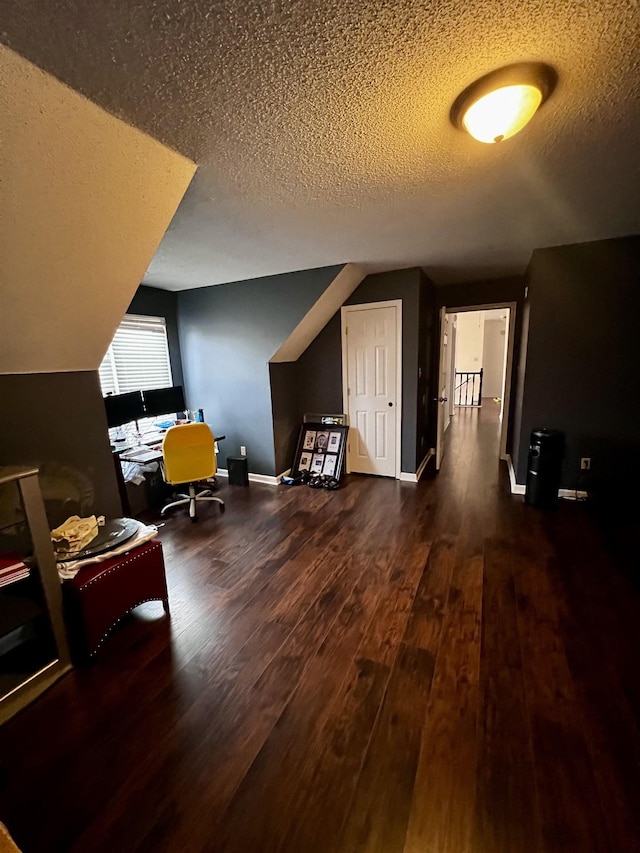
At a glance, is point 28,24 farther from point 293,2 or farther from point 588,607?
point 588,607

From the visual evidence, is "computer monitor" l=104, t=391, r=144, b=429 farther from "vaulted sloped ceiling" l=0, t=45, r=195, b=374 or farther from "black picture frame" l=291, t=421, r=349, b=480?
"black picture frame" l=291, t=421, r=349, b=480

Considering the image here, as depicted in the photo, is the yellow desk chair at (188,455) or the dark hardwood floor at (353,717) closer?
the dark hardwood floor at (353,717)

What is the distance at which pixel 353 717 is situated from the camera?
1.41m

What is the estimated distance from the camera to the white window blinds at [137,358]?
3.76 meters

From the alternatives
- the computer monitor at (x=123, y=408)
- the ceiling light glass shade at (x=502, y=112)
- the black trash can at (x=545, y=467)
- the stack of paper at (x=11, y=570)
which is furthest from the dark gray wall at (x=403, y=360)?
the stack of paper at (x=11, y=570)

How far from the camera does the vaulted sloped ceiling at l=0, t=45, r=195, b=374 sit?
1151mm

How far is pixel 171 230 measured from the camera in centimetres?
241

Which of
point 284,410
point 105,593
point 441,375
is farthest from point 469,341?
point 105,593

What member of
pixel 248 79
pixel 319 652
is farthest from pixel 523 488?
pixel 248 79

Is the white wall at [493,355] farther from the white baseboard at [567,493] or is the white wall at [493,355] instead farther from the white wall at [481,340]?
the white baseboard at [567,493]

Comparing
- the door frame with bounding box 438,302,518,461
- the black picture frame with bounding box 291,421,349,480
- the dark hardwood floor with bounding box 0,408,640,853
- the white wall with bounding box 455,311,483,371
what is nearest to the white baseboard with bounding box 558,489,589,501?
the dark hardwood floor with bounding box 0,408,640,853

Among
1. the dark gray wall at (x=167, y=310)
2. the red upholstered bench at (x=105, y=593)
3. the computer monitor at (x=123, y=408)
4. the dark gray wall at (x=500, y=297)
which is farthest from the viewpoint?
the dark gray wall at (x=500, y=297)

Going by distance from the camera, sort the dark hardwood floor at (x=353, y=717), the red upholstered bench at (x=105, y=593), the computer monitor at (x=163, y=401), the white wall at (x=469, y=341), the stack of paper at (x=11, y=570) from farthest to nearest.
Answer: the white wall at (x=469, y=341), the computer monitor at (x=163, y=401), the red upholstered bench at (x=105, y=593), the stack of paper at (x=11, y=570), the dark hardwood floor at (x=353, y=717)

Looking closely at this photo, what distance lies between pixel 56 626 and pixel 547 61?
3031mm
